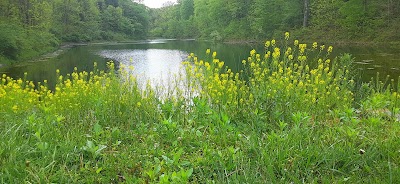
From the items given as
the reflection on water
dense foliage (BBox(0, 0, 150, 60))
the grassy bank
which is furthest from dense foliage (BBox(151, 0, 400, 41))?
the grassy bank

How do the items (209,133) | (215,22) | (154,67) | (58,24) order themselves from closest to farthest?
1. (209,133)
2. (154,67)
3. (58,24)
4. (215,22)

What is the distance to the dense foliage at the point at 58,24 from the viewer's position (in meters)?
21.0

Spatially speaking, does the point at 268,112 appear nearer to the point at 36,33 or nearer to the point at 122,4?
the point at 36,33

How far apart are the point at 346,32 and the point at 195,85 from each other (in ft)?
87.5

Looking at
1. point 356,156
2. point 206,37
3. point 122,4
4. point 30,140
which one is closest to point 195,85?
point 30,140

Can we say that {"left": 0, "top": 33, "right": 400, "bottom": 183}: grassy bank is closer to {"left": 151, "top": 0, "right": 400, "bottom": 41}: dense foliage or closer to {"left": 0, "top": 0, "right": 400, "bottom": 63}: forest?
{"left": 0, "top": 0, "right": 400, "bottom": 63}: forest

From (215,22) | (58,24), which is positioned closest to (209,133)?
(58,24)

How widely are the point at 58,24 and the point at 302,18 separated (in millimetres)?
33412

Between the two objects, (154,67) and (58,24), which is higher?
(58,24)

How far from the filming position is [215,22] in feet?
173

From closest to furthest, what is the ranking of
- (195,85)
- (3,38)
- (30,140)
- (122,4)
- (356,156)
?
(356,156), (30,140), (195,85), (3,38), (122,4)

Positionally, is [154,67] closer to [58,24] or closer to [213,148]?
[213,148]

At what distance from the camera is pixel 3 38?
18172 mm

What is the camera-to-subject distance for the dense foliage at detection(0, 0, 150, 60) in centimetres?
2102
